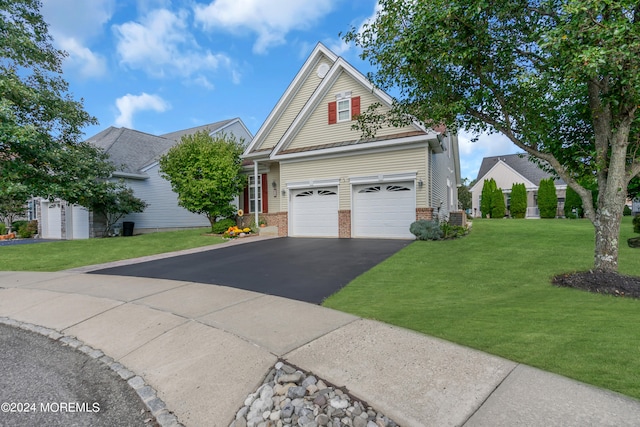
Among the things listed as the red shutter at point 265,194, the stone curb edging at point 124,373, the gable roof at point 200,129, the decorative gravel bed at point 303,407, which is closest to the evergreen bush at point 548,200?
the red shutter at point 265,194

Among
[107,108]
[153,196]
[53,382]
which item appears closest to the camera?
[53,382]

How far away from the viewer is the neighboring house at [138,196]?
1941 centimetres

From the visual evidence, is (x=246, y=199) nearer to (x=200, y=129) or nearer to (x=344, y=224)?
(x=344, y=224)

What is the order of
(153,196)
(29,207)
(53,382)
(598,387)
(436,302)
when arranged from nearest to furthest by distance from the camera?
(598,387) < (53,382) < (436,302) < (153,196) < (29,207)

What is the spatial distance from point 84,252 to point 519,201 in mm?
33185

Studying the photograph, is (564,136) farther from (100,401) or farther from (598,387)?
(100,401)

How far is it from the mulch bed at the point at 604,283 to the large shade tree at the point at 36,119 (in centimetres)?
1521

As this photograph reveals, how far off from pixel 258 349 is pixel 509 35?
24.4 ft

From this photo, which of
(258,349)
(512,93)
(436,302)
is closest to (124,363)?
(258,349)

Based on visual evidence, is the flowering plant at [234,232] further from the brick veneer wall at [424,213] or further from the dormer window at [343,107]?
the brick veneer wall at [424,213]

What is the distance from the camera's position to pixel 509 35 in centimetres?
656

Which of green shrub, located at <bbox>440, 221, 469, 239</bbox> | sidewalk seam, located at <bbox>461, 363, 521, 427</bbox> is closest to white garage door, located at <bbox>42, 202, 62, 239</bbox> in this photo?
green shrub, located at <bbox>440, 221, 469, 239</bbox>

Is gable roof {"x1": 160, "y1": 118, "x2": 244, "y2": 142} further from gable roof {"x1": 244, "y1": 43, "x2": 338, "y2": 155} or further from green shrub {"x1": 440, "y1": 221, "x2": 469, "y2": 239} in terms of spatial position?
green shrub {"x1": 440, "y1": 221, "x2": 469, "y2": 239}

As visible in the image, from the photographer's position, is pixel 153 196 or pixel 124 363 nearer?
pixel 124 363
